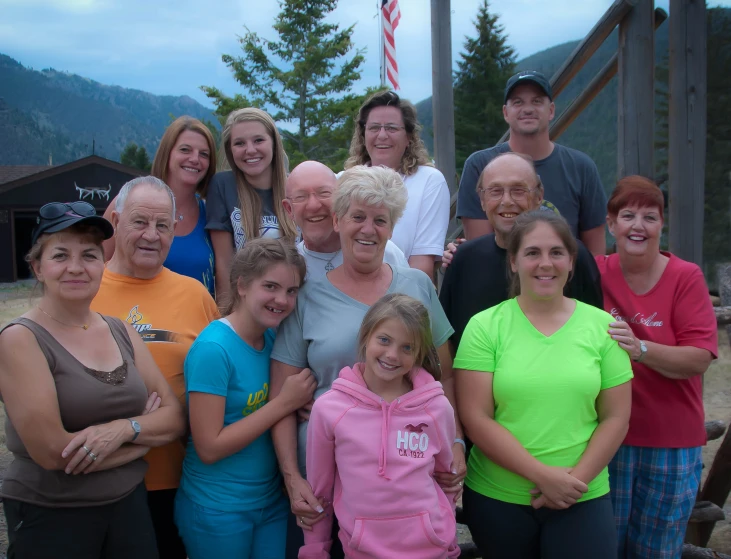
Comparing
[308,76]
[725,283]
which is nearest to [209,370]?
[725,283]

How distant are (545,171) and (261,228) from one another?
1567mm

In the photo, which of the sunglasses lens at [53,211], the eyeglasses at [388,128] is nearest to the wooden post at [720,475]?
the eyeglasses at [388,128]

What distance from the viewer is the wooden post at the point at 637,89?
15.3ft

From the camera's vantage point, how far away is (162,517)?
2.65m

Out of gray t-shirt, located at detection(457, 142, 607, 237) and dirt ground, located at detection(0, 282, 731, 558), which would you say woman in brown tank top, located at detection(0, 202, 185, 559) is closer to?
gray t-shirt, located at detection(457, 142, 607, 237)

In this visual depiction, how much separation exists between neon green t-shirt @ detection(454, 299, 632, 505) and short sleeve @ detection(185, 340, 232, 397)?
0.92m

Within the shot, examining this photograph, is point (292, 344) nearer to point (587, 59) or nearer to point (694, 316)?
point (694, 316)

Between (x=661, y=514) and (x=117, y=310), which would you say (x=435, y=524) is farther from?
(x=117, y=310)

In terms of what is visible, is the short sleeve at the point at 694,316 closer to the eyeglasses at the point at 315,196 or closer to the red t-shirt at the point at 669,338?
the red t-shirt at the point at 669,338

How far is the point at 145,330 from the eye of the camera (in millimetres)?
2621

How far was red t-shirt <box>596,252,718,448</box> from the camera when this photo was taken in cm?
274

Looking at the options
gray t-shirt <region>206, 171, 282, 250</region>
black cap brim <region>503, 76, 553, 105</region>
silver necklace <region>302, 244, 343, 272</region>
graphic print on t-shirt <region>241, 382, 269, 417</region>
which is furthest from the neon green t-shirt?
black cap brim <region>503, 76, 553, 105</region>

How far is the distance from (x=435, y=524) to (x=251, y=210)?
192 cm

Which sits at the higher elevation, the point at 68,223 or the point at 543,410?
the point at 68,223
